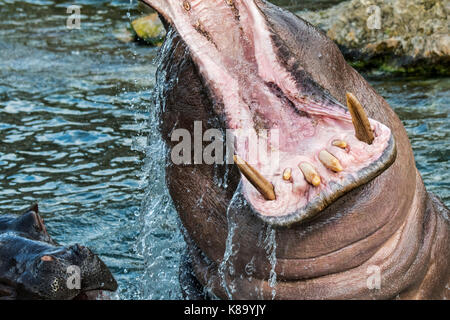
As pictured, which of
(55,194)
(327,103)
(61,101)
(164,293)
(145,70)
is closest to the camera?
(327,103)

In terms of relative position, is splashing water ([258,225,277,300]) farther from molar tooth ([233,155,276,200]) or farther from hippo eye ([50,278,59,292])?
hippo eye ([50,278,59,292])

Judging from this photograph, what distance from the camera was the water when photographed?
5.27 meters

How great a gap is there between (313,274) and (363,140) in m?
0.69

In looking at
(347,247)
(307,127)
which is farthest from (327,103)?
(347,247)

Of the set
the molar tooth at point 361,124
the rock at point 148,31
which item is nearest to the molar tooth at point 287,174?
the molar tooth at point 361,124

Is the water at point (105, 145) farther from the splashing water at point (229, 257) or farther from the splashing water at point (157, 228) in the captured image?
the splashing water at point (229, 257)

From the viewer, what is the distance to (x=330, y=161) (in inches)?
126

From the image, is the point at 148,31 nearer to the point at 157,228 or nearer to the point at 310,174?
the point at 157,228

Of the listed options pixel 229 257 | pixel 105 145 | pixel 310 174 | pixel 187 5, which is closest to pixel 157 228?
pixel 105 145

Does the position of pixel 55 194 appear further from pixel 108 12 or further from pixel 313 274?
pixel 108 12

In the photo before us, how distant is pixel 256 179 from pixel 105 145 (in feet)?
14.7

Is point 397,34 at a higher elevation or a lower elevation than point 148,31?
higher

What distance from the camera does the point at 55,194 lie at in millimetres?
6559

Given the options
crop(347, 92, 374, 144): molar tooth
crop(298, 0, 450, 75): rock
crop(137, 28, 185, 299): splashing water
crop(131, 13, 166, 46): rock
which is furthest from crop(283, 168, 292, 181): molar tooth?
crop(131, 13, 166, 46): rock
